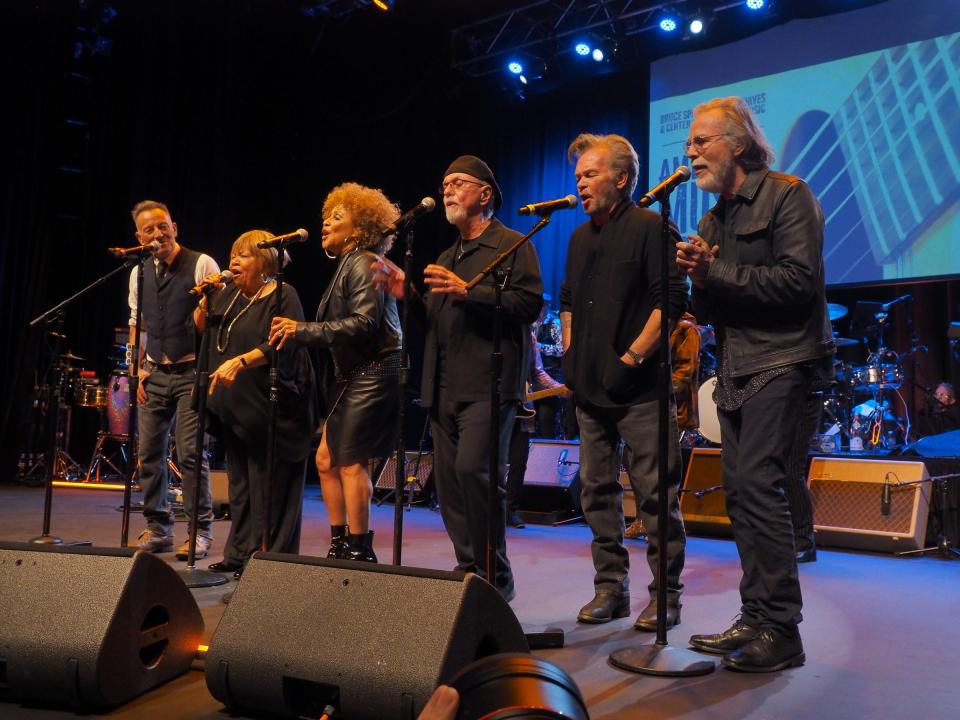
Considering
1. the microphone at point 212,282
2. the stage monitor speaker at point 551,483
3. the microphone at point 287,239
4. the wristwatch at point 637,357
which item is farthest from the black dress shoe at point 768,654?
the stage monitor speaker at point 551,483

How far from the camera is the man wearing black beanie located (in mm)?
3268

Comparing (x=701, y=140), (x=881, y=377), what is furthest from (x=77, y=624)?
(x=881, y=377)

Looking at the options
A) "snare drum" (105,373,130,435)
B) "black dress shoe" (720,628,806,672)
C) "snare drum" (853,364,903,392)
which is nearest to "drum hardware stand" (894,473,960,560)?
"snare drum" (853,364,903,392)

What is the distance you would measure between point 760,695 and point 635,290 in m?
1.54

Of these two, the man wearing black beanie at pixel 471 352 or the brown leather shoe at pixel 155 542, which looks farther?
the brown leather shoe at pixel 155 542

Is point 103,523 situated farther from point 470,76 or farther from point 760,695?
point 470,76

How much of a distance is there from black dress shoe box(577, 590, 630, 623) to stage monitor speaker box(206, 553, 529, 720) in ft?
4.22

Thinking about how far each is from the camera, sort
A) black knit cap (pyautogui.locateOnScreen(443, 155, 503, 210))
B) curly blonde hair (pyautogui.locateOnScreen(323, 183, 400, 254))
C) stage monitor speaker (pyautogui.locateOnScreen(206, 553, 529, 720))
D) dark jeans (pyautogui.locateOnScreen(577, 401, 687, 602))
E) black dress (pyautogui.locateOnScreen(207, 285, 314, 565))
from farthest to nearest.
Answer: black dress (pyautogui.locateOnScreen(207, 285, 314, 565))
curly blonde hair (pyautogui.locateOnScreen(323, 183, 400, 254))
black knit cap (pyautogui.locateOnScreen(443, 155, 503, 210))
dark jeans (pyautogui.locateOnScreen(577, 401, 687, 602))
stage monitor speaker (pyautogui.locateOnScreen(206, 553, 529, 720))

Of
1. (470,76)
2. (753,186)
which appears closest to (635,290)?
(753,186)

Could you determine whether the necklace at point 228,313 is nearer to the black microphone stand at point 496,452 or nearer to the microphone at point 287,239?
the microphone at point 287,239

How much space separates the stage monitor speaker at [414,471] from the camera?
8.82 meters

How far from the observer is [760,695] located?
245 centimetres

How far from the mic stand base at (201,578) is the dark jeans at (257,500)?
26 cm

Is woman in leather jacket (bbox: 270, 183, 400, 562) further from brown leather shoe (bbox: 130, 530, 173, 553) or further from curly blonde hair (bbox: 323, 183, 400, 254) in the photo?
brown leather shoe (bbox: 130, 530, 173, 553)
